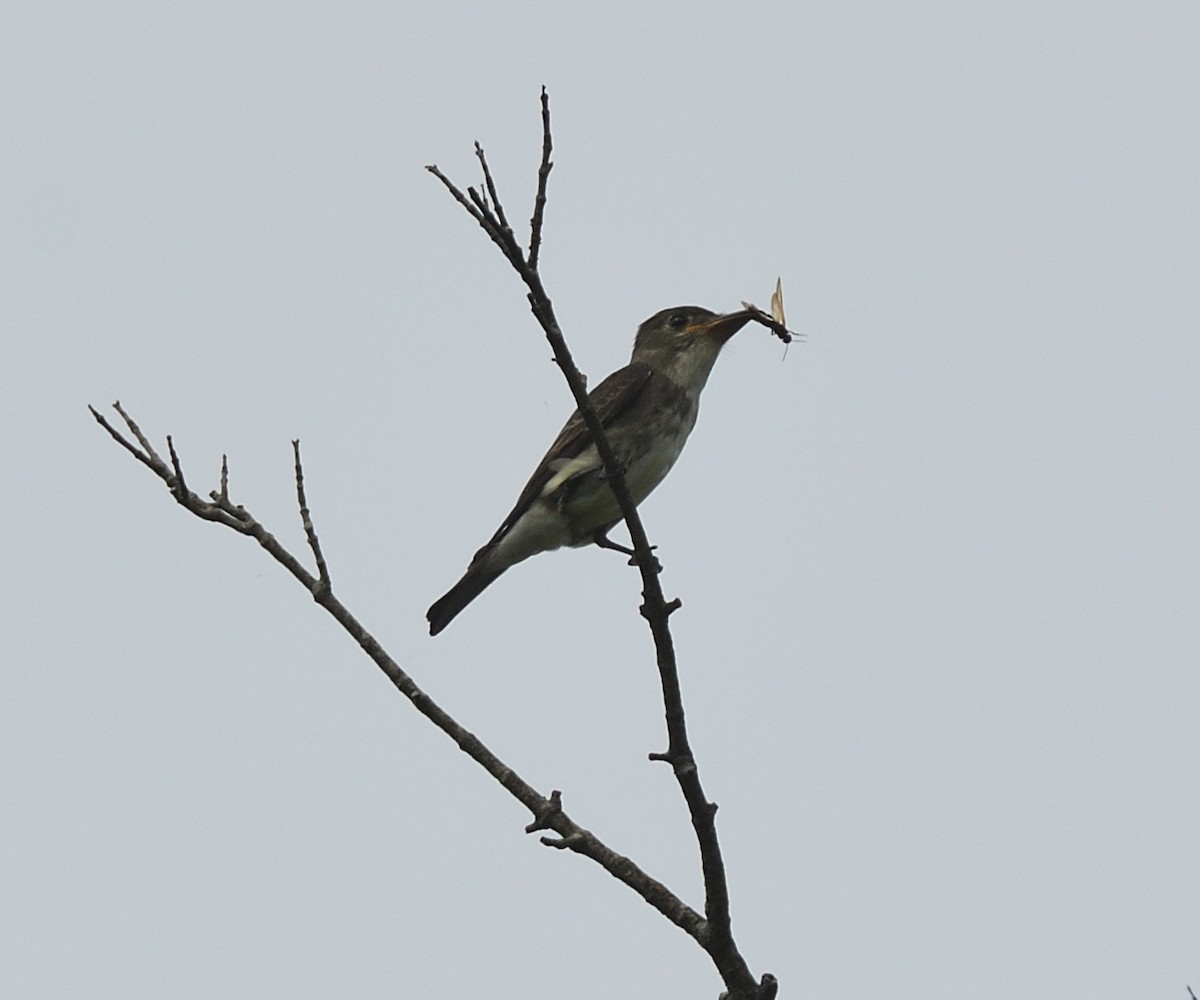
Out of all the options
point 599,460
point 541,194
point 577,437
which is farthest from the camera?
point 577,437

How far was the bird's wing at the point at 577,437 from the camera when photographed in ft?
30.5

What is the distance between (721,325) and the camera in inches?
376

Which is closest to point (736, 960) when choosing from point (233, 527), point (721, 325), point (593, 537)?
point (233, 527)

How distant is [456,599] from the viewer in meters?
9.44

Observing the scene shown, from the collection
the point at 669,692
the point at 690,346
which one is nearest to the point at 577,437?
the point at 690,346

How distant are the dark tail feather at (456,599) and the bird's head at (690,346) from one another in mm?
1675

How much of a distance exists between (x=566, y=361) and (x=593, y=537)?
3715 mm

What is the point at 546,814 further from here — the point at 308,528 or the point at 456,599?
the point at 456,599

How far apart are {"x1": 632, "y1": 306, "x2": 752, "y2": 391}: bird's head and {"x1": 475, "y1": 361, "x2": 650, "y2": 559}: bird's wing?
6.9 inches

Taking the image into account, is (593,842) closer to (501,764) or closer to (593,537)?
(501,764)

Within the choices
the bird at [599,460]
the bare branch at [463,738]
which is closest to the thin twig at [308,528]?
the bare branch at [463,738]

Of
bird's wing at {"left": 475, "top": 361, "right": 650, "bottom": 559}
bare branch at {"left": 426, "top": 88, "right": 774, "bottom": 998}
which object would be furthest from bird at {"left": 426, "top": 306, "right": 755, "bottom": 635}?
bare branch at {"left": 426, "top": 88, "right": 774, "bottom": 998}

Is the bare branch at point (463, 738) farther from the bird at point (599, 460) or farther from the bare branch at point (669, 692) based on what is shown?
the bird at point (599, 460)

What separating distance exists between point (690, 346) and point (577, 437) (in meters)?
0.97
